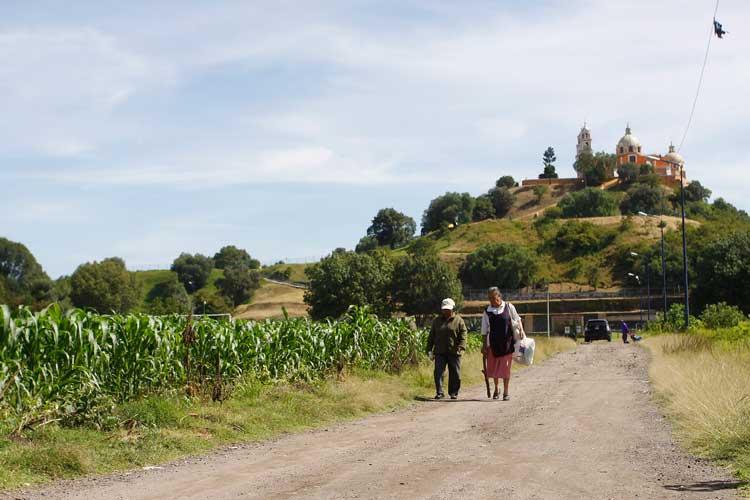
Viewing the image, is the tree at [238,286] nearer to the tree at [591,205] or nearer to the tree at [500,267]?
the tree at [500,267]

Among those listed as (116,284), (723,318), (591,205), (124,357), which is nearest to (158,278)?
(116,284)

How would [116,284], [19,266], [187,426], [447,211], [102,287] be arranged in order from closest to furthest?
[187,426], [102,287], [116,284], [19,266], [447,211]

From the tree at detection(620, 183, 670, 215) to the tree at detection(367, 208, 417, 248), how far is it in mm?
43750

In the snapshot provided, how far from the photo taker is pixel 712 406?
1202cm

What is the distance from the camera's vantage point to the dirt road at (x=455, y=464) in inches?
307

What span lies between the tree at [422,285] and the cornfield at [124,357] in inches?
3138

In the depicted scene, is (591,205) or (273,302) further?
(591,205)

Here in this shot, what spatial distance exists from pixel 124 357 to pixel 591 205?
540 ft

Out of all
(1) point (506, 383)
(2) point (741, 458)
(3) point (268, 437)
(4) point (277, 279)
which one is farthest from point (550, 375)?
(4) point (277, 279)

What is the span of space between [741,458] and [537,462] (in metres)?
2.01

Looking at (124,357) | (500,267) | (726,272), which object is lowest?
(124,357)

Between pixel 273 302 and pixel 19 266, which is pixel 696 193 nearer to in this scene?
pixel 273 302

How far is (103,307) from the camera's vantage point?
118 meters

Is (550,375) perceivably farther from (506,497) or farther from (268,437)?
(506,497)
